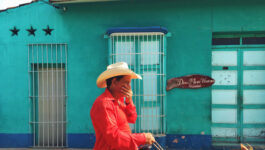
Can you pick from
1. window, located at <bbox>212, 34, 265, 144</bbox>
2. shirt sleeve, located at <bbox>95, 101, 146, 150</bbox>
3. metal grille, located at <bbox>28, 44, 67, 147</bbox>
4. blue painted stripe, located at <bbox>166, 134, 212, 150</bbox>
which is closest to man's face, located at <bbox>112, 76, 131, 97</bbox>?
shirt sleeve, located at <bbox>95, 101, 146, 150</bbox>

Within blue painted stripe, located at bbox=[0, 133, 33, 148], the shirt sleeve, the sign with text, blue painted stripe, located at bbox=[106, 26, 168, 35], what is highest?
blue painted stripe, located at bbox=[106, 26, 168, 35]

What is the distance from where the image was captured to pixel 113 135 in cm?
187

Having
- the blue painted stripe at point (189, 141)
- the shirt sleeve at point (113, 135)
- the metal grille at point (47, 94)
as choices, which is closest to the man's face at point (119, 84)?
the shirt sleeve at point (113, 135)

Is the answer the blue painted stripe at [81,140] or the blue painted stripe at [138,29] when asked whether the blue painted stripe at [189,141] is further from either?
the blue painted stripe at [138,29]

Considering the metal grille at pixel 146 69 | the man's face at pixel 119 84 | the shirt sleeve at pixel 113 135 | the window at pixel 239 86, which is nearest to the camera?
the shirt sleeve at pixel 113 135

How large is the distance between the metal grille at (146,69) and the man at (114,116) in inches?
97.4

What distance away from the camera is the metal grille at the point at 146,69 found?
4.68m

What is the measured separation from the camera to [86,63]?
4934mm

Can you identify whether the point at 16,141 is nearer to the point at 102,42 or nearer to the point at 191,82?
the point at 102,42

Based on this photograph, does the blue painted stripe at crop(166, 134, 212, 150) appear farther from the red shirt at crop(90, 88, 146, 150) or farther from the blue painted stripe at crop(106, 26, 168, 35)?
the red shirt at crop(90, 88, 146, 150)

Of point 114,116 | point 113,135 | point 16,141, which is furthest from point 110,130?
point 16,141

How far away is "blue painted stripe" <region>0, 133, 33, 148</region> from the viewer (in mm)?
5016

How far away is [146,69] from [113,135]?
3.03m

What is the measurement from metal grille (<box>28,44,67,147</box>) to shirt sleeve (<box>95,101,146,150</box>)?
10.9 ft
